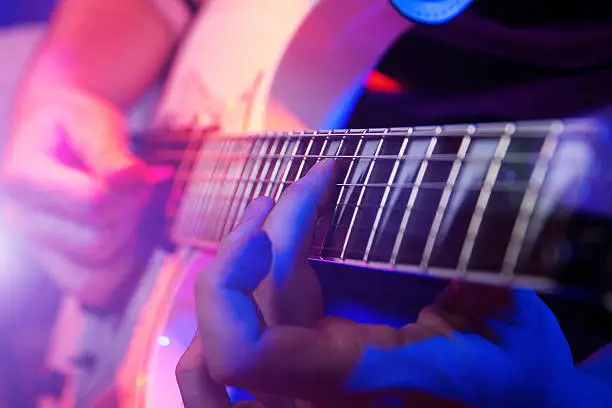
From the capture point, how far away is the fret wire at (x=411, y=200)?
0.34 meters

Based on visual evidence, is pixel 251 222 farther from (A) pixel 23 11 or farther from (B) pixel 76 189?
(A) pixel 23 11

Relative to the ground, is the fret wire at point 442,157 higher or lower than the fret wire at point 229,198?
higher

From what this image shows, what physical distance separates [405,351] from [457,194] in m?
0.11

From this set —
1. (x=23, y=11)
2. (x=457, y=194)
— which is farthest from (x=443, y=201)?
(x=23, y=11)

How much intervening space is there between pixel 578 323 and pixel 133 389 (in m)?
0.43

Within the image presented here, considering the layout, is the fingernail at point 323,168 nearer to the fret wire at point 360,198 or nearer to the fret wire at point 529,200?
the fret wire at point 360,198

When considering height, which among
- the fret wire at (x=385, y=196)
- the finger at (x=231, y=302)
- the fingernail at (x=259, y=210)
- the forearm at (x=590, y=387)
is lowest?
the finger at (x=231, y=302)

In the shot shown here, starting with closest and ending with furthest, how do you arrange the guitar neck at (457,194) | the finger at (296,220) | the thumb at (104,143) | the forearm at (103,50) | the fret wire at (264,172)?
1. the guitar neck at (457,194)
2. the finger at (296,220)
3. the fret wire at (264,172)
4. the thumb at (104,143)
5. the forearm at (103,50)

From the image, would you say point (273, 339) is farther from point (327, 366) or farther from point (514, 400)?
point (514, 400)

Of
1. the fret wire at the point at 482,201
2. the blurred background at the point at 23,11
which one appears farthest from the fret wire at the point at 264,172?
the blurred background at the point at 23,11

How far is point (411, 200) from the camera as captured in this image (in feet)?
1.11

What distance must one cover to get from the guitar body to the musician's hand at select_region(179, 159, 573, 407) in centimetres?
14

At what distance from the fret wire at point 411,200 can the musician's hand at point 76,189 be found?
43cm

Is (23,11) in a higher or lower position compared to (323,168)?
higher
